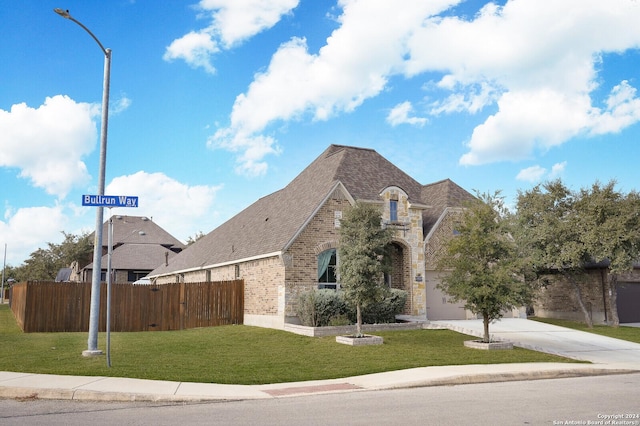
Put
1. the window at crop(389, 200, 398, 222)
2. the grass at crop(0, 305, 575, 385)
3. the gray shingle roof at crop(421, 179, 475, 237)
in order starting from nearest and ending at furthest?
the grass at crop(0, 305, 575, 385) < the window at crop(389, 200, 398, 222) < the gray shingle roof at crop(421, 179, 475, 237)

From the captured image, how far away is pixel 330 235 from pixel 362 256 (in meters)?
5.16

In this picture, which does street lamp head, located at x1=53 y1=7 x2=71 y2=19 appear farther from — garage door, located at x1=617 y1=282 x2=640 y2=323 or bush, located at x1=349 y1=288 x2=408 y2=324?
garage door, located at x1=617 y1=282 x2=640 y2=323

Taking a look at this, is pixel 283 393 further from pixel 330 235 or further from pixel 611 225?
pixel 611 225

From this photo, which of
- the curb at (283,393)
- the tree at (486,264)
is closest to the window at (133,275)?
the tree at (486,264)

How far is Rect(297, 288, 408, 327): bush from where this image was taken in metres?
20.5

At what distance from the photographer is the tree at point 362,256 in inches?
697

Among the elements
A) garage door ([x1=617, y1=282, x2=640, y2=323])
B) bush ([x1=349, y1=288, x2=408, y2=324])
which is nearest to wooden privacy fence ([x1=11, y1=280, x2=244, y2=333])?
bush ([x1=349, y1=288, x2=408, y2=324])

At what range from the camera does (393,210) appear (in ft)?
81.3

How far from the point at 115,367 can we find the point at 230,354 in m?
3.55

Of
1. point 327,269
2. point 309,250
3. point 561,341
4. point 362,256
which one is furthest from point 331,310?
point 561,341

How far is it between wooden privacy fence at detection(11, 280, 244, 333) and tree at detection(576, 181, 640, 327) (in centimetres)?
1682

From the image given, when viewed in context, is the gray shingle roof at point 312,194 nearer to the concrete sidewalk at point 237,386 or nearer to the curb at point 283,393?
the concrete sidewalk at point 237,386

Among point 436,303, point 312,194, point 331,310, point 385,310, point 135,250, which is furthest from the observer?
point 135,250

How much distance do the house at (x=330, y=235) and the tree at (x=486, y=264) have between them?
290 cm
